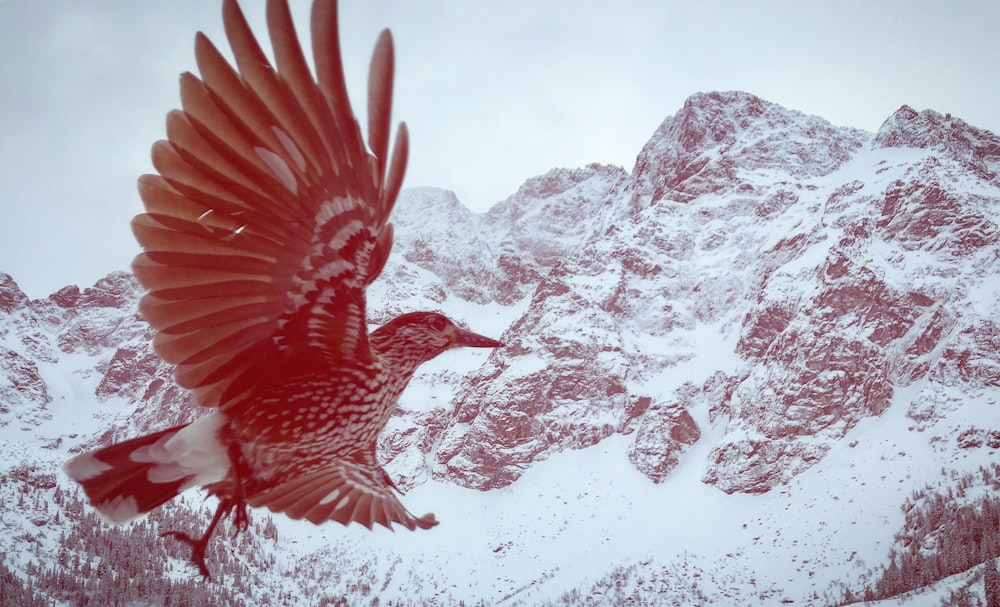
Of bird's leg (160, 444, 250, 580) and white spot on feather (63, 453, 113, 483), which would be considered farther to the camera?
bird's leg (160, 444, 250, 580)

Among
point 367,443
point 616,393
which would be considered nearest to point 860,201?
point 616,393

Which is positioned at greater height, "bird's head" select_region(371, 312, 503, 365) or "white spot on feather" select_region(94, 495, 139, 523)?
"bird's head" select_region(371, 312, 503, 365)

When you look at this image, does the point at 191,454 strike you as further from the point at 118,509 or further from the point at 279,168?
the point at 279,168

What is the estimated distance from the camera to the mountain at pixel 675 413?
82.6ft

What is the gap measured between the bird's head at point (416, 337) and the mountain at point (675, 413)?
12.8 meters

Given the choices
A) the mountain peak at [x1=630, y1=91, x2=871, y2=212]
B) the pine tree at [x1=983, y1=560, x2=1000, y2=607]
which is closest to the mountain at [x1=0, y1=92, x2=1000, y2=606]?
the pine tree at [x1=983, y1=560, x2=1000, y2=607]

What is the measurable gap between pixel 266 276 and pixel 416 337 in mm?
397

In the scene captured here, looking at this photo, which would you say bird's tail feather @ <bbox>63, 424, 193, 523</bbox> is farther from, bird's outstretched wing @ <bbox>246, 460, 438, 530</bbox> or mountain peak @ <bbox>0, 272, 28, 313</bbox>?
mountain peak @ <bbox>0, 272, 28, 313</bbox>

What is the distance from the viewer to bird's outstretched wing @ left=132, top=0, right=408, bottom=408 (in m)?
1.19

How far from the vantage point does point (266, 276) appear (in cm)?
144

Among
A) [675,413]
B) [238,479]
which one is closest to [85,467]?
[238,479]

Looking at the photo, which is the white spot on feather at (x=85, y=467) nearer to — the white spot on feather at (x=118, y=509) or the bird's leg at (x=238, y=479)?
the white spot on feather at (x=118, y=509)

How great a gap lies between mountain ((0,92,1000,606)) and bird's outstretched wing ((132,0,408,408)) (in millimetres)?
12865

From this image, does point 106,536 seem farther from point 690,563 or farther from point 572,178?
point 572,178
